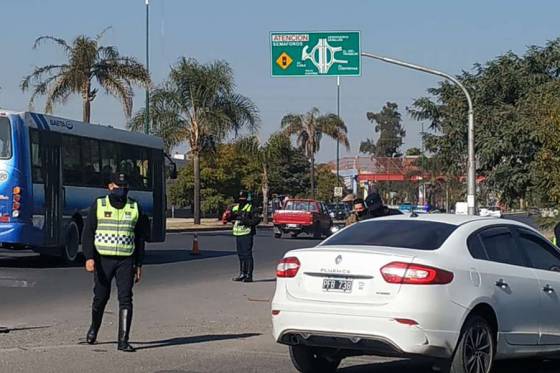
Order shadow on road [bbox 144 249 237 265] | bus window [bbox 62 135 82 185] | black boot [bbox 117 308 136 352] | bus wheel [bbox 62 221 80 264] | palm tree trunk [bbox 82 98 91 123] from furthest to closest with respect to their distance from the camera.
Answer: palm tree trunk [bbox 82 98 91 123] < shadow on road [bbox 144 249 237 265] < bus wheel [bbox 62 221 80 264] < bus window [bbox 62 135 82 185] < black boot [bbox 117 308 136 352]

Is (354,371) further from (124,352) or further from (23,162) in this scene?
(23,162)

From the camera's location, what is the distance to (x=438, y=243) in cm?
895

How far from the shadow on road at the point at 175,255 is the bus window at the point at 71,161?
312cm

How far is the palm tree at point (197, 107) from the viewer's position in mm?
51500

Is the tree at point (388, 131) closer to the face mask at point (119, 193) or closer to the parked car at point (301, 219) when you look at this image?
the parked car at point (301, 219)

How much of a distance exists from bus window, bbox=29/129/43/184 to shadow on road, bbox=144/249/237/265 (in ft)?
14.3

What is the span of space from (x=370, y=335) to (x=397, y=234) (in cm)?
134

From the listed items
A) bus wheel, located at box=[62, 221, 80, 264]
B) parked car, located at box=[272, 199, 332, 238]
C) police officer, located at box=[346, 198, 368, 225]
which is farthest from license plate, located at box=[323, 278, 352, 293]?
parked car, located at box=[272, 199, 332, 238]

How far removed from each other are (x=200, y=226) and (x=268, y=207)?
15.3m

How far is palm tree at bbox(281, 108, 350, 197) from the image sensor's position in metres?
72.4

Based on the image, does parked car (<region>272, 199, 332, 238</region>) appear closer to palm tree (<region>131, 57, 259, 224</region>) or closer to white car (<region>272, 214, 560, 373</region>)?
palm tree (<region>131, 57, 259, 224</region>)

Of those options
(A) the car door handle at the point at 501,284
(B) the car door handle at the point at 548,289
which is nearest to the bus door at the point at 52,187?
(B) the car door handle at the point at 548,289

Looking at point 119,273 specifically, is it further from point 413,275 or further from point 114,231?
point 413,275

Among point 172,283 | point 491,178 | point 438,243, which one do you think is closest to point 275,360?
point 438,243
